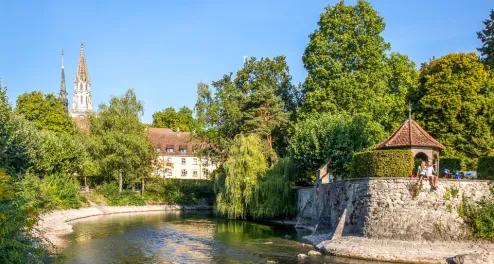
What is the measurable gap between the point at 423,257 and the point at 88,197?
134ft

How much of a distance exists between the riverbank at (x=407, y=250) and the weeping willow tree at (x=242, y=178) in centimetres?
1848

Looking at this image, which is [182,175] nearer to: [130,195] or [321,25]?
[130,195]

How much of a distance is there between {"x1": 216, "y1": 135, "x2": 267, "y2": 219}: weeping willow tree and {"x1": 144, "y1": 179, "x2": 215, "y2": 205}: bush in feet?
51.8

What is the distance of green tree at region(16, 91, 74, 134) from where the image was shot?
62.6 m

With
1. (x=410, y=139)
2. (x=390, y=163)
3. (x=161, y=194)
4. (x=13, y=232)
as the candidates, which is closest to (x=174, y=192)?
(x=161, y=194)

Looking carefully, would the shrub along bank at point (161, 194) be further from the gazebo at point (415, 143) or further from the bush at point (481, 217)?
the bush at point (481, 217)

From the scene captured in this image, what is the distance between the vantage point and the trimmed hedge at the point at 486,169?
2783cm

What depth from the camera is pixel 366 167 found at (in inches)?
1123

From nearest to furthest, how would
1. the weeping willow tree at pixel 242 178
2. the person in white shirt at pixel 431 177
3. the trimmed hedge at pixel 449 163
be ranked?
the person in white shirt at pixel 431 177
the trimmed hedge at pixel 449 163
the weeping willow tree at pixel 242 178

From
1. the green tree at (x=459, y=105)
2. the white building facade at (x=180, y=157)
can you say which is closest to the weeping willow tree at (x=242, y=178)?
the green tree at (x=459, y=105)

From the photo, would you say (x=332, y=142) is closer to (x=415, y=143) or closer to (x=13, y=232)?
(x=415, y=143)

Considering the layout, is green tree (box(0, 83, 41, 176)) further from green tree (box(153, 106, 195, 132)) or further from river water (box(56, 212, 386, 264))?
green tree (box(153, 106, 195, 132))

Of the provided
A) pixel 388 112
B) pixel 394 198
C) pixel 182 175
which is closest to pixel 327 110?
pixel 388 112

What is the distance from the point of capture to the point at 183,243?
3098 cm
